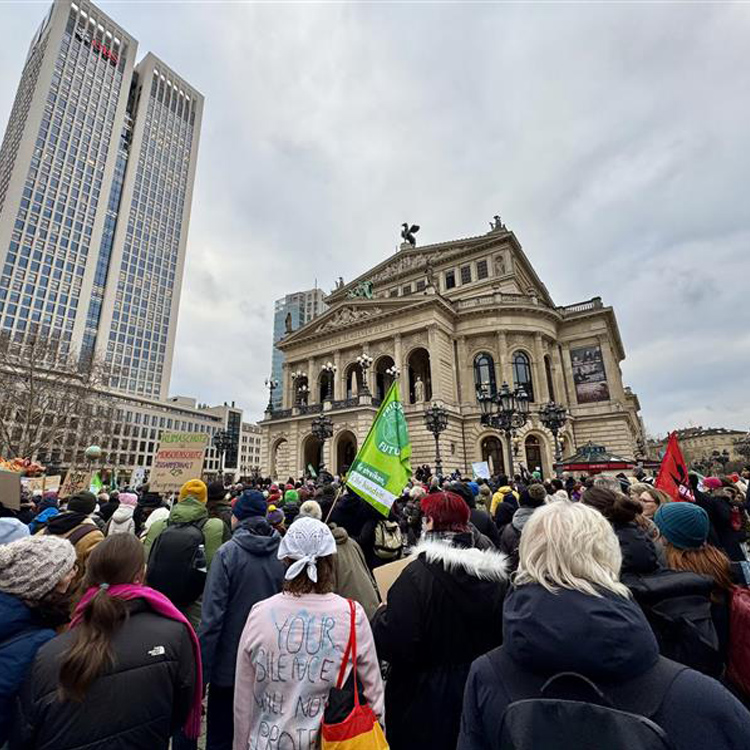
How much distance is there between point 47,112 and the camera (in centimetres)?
7144

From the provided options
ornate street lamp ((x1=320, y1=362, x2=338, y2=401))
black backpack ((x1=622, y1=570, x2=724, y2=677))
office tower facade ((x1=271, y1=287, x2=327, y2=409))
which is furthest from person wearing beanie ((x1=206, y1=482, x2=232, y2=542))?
office tower facade ((x1=271, y1=287, x2=327, y2=409))

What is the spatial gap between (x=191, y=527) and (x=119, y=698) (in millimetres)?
2092

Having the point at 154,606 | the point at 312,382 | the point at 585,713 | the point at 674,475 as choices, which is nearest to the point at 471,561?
the point at 585,713

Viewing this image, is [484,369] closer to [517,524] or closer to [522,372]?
[522,372]

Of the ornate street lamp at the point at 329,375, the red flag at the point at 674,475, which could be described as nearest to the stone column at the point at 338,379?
the ornate street lamp at the point at 329,375

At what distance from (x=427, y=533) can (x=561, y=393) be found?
31.2m

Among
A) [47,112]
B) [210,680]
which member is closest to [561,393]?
[210,680]

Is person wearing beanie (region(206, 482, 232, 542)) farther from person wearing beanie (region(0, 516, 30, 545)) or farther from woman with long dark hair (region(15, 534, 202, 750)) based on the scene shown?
woman with long dark hair (region(15, 534, 202, 750))

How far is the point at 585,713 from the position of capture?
1.03 m

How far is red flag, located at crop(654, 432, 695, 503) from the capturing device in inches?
233

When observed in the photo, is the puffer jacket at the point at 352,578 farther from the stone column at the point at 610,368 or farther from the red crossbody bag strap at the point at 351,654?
the stone column at the point at 610,368

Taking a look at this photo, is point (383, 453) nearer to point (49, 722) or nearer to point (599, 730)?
point (49, 722)

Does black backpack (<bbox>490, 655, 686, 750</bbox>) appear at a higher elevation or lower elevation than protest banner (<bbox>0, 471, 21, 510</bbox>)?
lower

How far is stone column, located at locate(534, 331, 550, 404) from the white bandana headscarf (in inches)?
1166
